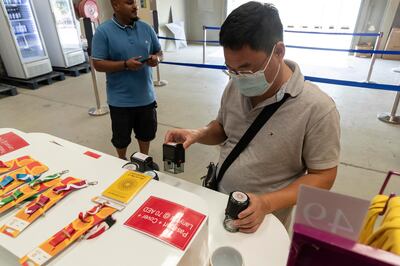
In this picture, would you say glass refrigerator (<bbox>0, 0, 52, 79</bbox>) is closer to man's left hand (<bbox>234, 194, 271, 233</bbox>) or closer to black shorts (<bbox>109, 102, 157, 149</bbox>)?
black shorts (<bbox>109, 102, 157, 149</bbox>)

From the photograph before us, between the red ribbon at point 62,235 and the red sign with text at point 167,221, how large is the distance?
123mm

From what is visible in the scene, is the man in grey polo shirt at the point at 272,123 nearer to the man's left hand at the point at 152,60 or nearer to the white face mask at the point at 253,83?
the white face mask at the point at 253,83

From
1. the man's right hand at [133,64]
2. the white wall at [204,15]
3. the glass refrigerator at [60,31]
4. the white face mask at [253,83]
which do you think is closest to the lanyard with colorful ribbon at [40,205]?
the white face mask at [253,83]

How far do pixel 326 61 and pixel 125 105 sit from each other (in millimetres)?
5350

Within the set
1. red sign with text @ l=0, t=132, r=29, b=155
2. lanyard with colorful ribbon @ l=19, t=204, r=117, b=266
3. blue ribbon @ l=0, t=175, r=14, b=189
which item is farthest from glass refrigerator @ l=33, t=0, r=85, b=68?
lanyard with colorful ribbon @ l=19, t=204, r=117, b=266

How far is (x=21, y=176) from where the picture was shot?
2.61 feet

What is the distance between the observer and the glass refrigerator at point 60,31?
431cm

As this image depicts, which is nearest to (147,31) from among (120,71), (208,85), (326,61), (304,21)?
(120,71)

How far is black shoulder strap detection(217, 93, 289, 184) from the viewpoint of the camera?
36.4 inches

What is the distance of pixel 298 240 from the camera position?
275mm

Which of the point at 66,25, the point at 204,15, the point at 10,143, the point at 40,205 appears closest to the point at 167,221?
the point at 40,205

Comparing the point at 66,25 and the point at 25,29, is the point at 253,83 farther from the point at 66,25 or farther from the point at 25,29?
the point at 66,25

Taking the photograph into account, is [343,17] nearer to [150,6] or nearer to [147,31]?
[150,6]

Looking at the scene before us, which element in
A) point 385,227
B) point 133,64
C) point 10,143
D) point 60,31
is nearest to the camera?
point 385,227
